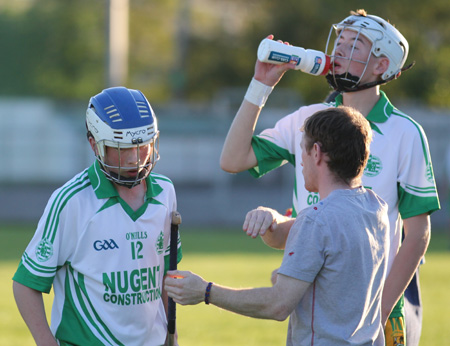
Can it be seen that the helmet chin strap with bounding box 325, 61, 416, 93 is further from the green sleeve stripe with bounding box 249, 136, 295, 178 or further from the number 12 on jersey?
the number 12 on jersey

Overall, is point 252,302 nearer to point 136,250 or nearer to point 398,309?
point 136,250

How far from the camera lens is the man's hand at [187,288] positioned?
3.39 m

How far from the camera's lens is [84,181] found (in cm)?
391

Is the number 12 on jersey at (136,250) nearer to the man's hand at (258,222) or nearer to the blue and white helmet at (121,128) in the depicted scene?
the blue and white helmet at (121,128)

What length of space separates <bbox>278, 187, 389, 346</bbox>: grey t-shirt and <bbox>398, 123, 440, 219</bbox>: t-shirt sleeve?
944mm

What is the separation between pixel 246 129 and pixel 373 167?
2.48 ft

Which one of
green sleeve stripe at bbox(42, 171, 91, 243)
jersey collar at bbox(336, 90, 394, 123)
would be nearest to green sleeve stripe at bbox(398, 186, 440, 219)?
jersey collar at bbox(336, 90, 394, 123)

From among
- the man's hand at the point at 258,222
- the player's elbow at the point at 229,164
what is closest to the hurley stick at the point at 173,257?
the man's hand at the point at 258,222

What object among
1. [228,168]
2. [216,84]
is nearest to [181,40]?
[216,84]

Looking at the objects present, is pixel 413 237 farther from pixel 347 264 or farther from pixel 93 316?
pixel 93 316

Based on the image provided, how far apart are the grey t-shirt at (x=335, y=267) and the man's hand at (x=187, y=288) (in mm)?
367

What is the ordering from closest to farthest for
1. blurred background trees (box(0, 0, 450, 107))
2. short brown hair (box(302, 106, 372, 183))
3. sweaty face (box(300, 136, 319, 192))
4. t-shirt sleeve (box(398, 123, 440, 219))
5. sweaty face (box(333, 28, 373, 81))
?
short brown hair (box(302, 106, 372, 183))
sweaty face (box(300, 136, 319, 192))
t-shirt sleeve (box(398, 123, 440, 219))
sweaty face (box(333, 28, 373, 81))
blurred background trees (box(0, 0, 450, 107))

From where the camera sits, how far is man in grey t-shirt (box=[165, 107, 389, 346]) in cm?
328

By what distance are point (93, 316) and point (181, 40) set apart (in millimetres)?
39479
